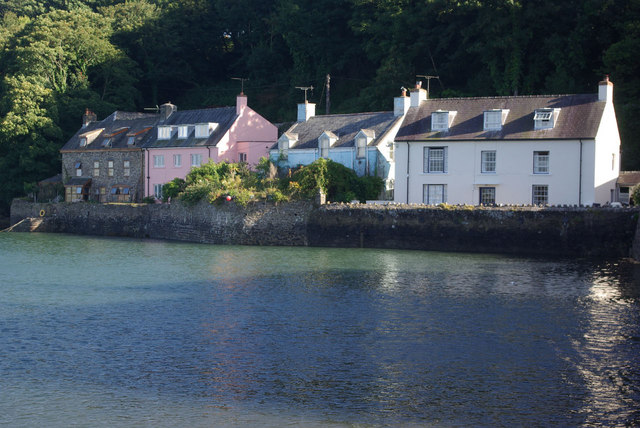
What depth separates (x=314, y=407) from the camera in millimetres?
16484

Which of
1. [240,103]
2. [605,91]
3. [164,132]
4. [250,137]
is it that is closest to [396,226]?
[605,91]

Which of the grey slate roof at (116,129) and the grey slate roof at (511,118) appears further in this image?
the grey slate roof at (116,129)

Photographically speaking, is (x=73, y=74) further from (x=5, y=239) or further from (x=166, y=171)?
(x=5, y=239)

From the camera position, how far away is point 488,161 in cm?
4512

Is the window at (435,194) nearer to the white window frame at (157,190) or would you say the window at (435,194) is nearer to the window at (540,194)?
the window at (540,194)

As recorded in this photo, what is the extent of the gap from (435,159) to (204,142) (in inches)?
781

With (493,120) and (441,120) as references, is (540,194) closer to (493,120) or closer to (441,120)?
(493,120)

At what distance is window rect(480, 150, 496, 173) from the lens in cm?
4500

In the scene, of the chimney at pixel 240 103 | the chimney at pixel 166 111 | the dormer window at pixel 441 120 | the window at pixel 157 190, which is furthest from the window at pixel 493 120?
the chimney at pixel 166 111

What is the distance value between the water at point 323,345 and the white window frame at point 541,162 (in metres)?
8.37

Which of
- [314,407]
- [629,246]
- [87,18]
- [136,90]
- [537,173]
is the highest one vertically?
[87,18]

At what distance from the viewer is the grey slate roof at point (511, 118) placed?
4338 centimetres

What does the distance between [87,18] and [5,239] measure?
33.4 m

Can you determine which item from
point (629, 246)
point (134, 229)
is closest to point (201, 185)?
point (134, 229)
